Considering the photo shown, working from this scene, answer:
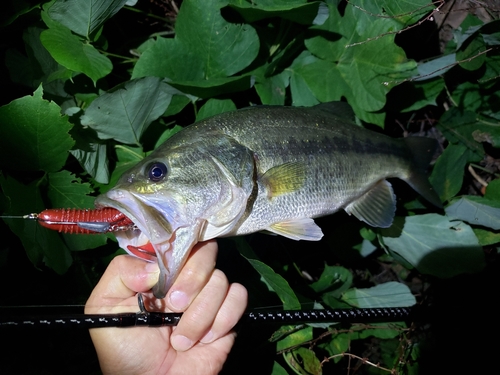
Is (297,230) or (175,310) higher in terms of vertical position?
(297,230)

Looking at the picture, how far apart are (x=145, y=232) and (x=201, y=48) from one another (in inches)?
32.8

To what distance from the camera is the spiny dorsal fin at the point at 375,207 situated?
1697mm

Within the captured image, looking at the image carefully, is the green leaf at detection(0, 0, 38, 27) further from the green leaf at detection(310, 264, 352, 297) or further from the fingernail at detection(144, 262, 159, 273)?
the green leaf at detection(310, 264, 352, 297)

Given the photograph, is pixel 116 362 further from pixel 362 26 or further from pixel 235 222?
pixel 362 26

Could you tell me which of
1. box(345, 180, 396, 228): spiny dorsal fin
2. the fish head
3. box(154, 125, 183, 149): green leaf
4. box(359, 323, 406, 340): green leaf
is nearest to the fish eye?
the fish head

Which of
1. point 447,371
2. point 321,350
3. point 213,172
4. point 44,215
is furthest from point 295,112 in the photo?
point 447,371

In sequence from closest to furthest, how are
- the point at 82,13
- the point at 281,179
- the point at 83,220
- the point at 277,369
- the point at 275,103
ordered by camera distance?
the point at 83,220 < the point at 281,179 < the point at 82,13 < the point at 275,103 < the point at 277,369

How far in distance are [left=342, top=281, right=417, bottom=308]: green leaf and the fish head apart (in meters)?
1.03

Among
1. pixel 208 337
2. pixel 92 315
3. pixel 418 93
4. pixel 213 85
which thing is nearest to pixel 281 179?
pixel 213 85

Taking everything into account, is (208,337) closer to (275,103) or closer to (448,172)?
(275,103)

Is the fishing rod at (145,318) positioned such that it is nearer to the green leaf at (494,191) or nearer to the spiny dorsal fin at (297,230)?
the spiny dorsal fin at (297,230)

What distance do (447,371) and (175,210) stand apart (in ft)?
6.57

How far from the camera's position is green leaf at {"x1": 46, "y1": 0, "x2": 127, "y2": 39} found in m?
1.47

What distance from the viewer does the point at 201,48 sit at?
166 cm
